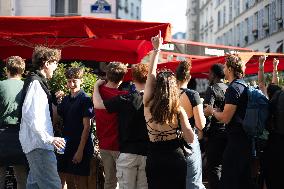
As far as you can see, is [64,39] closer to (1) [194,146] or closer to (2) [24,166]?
(2) [24,166]

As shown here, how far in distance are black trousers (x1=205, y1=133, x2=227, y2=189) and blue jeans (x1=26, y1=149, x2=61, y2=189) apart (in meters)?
2.74

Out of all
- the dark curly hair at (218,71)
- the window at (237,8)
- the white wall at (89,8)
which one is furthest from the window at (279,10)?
the dark curly hair at (218,71)

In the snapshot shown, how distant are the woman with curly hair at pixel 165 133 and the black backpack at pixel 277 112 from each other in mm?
1696

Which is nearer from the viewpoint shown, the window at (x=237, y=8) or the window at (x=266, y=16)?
the window at (x=266, y=16)

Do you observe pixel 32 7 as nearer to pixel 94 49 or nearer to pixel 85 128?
pixel 94 49

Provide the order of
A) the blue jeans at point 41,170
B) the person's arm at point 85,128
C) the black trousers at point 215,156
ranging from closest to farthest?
the blue jeans at point 41,170 → the person's arm at point 85,128 → the black trousers at point 215,156

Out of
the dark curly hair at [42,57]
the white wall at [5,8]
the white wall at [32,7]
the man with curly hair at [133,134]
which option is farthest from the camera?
the white wall at [32,7]

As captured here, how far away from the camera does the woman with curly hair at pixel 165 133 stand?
4.81 m

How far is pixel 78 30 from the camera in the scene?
25.7 feet

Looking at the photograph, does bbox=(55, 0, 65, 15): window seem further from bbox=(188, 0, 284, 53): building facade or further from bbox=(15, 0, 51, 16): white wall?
bbox=(188, 0, 284, 53): building facade

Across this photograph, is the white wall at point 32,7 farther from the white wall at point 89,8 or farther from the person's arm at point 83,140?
the person's arm at point 83,140

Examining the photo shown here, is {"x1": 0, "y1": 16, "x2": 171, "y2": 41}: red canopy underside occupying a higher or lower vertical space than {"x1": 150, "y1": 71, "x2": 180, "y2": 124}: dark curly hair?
higher

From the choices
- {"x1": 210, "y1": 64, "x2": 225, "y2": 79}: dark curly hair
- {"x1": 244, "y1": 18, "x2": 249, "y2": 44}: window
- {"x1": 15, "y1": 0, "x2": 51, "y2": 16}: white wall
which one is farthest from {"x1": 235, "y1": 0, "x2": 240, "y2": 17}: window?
{"x1": 210, "y1": 64, "x2": 225, "y2": 79}: dark curly hair

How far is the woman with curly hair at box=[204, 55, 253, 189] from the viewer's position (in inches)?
237
